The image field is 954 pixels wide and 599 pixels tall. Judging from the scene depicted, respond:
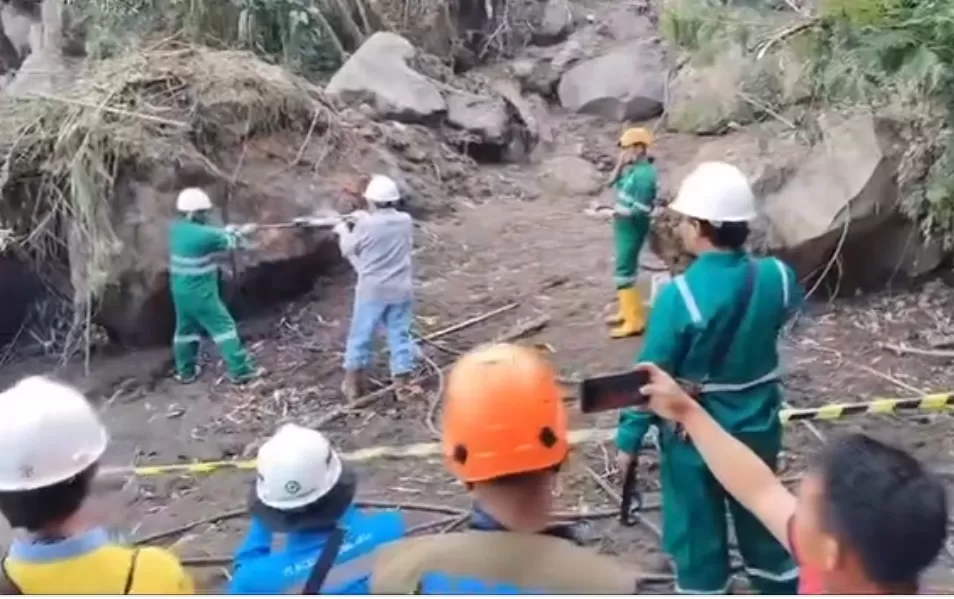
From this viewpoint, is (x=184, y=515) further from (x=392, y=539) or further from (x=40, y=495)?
(x=40, y=495)

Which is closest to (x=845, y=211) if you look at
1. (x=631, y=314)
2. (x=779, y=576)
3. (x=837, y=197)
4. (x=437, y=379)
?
(x=837, y=197)

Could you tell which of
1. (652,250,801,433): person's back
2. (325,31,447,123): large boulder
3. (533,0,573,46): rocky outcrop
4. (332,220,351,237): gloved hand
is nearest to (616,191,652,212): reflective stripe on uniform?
(332,220,351,237): gloved hand

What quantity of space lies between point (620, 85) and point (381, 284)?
7.48 meters

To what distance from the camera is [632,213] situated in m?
7.55

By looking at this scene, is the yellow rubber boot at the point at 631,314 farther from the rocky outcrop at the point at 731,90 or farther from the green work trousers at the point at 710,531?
the green work trousers at the point at 710,531

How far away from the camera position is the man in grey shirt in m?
7.16

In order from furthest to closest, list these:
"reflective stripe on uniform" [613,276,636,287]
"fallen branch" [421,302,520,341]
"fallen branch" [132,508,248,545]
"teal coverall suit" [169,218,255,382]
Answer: "fallen branch" [421,302,520,341] → "reflective stripe on uniform" [613,276,636,287] → "teal coverall suit" [169,218,255,382] → "fallen branch" [132,508,248,545]

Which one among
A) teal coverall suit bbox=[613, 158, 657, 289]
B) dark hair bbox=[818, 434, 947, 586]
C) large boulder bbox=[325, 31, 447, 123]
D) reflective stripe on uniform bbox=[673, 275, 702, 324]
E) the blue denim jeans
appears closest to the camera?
dark hair bbox=[818, 434, 947, 586]

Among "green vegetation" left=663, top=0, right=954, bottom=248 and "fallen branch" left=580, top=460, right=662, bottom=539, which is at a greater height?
"green vegetation" left=663, top=0, right=954, bottom=248

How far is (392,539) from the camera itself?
294 centimetres

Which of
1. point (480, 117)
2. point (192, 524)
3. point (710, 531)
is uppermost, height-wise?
point (480, 117)

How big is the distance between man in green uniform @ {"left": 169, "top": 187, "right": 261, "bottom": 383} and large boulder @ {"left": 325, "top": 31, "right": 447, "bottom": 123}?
3841 millimetres

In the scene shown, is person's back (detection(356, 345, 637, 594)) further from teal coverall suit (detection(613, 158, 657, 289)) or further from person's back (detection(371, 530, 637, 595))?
teal coverall suit (detection(613, 158, 657, 289))

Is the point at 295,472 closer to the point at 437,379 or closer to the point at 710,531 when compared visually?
the point at 710,531
